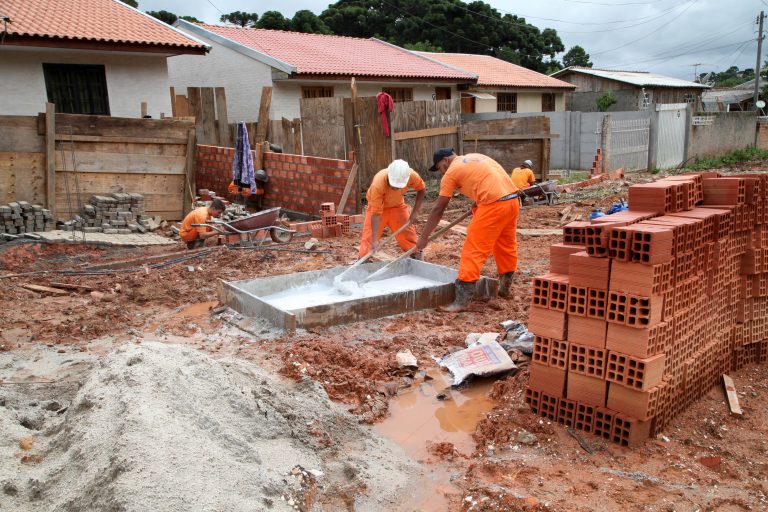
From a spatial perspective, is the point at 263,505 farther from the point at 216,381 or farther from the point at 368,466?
the point at 216,381

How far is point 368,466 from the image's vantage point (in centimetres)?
395

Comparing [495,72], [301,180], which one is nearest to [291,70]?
[301,180]

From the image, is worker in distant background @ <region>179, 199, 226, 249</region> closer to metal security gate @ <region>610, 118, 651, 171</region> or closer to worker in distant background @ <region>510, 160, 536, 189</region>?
worker in distant background @ <region>510, 160, 536, 189</region>

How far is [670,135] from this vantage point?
2148 cm

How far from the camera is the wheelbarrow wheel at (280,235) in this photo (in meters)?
9.94

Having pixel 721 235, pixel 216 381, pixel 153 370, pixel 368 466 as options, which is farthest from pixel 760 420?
pixel 153 370

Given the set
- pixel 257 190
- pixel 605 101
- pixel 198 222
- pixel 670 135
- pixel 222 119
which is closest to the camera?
pixel 198 222

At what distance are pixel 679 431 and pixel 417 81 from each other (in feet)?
64.6

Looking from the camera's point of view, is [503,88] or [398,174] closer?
[398,174]

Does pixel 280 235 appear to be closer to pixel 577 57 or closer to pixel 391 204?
pixel 391 204

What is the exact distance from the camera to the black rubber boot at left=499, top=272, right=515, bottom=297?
23.1ft

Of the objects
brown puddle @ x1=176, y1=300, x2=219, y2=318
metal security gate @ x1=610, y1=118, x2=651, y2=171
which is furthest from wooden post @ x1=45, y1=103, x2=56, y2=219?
metal security gate @ x1=610, y1=118, x2=651, y2=171

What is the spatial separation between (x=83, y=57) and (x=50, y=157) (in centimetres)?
379

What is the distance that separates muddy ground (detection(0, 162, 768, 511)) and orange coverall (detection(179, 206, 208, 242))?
1659mm
